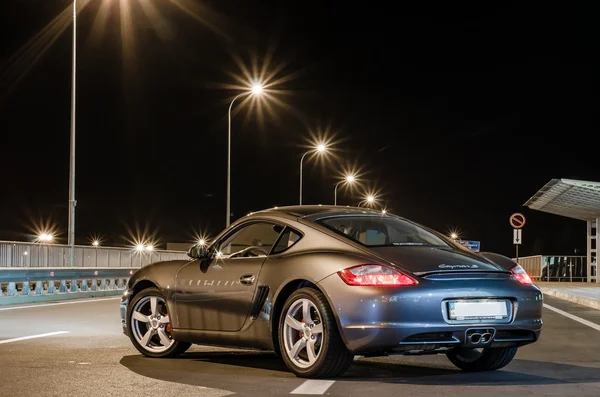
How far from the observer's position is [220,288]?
337 inches

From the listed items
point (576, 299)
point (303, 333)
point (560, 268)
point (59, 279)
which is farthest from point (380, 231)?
point (560, 268)

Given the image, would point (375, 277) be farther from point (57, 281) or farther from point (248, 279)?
point (57, 281)

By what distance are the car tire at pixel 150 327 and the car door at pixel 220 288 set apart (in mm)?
329

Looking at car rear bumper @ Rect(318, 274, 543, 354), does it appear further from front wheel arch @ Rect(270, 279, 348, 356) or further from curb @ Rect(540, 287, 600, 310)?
curb @ Rect(540, 287, 600, 310)

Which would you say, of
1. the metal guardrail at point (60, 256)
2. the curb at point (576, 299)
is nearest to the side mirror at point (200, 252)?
the curb at point (576, 299)

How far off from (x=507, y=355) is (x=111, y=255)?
2540 centimetres

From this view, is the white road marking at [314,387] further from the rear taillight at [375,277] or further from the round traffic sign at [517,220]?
the round traffic sign at [517,220]

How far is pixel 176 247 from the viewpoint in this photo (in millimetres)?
107750

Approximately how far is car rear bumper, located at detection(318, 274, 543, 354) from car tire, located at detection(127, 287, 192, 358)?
88.1 inches

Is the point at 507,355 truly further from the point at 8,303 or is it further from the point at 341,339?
the point at 8,303

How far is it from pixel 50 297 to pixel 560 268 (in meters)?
36.6

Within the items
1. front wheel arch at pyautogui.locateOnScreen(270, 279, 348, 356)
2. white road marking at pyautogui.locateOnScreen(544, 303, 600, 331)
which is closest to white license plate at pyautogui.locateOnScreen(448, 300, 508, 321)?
front wheel arch at pyautogui.locateOnScreen(270, 279, 348, 356)

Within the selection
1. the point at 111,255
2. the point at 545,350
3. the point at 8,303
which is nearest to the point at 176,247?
the point at 111,255

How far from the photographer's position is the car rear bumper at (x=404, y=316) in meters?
7.24
